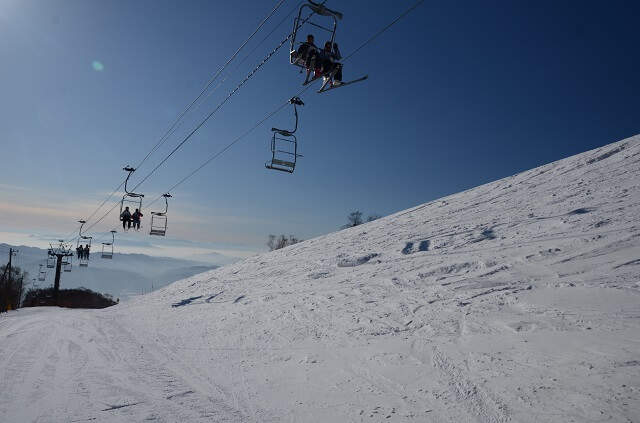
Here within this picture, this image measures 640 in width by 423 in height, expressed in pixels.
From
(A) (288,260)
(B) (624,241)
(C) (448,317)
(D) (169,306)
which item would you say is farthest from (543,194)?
(D) (169,306)

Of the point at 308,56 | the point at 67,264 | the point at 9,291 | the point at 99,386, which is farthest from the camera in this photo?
the point at 9,291

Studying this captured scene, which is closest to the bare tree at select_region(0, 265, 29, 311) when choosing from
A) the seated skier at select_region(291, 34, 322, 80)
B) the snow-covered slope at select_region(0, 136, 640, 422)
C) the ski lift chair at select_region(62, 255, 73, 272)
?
the ski lift chair at select_region(62, 255, 73, 272)

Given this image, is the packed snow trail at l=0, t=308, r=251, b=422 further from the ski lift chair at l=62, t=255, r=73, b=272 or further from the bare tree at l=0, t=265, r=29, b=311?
the ski lift chair at l=62, t=255, r=73, b=272

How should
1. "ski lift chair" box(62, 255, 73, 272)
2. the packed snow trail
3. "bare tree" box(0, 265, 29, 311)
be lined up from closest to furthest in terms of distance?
the packed snow trail < "ski lift chair" box(62, 255, 73, 272) < "bare tree" box(0, 265, 29, 311)

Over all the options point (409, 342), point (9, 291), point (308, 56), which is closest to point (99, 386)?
point (409, 342)

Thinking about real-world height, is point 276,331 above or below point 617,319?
below

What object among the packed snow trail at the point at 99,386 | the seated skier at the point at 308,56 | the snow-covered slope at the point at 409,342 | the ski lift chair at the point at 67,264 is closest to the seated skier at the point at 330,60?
the seated skier at the point at 308,56

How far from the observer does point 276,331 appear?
10094 mm

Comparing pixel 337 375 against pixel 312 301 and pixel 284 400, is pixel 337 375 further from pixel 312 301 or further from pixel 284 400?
pixel 312 301

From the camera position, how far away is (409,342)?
289 inches

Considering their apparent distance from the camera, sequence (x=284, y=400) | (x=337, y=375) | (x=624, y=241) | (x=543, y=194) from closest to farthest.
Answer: (x=284, y=400)
(x=337, y=375)
(x=624, y=241)
(x=543, y=194)

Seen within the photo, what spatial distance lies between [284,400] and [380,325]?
335 centimetres

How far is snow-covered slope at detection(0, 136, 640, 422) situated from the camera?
5.20 m

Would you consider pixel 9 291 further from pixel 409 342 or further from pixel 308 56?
pixel 409 342
